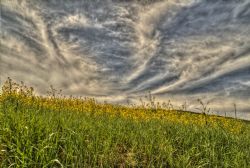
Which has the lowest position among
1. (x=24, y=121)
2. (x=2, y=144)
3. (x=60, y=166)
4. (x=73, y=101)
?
(x=60, y=166)

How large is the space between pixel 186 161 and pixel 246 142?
110 inches

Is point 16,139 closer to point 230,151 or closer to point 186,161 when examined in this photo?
point 186,161

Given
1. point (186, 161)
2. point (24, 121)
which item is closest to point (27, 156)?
point (24, 121)

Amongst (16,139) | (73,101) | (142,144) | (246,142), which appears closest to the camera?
(16,139)

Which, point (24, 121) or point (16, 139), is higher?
point (24, 121)

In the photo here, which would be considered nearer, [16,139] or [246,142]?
[16,139]

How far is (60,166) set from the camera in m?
5.36

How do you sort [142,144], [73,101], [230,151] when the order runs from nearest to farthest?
[142,144] < [230,151] < [73,101]

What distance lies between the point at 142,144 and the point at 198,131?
2302 mm

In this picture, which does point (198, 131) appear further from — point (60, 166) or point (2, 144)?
point (2, 144)

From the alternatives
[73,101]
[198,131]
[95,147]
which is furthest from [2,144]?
[73,101]

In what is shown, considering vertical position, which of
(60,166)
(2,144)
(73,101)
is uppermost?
(73,101)

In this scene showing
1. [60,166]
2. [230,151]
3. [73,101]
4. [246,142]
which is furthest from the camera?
[73,101]

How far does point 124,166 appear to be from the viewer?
5781 millimetres
